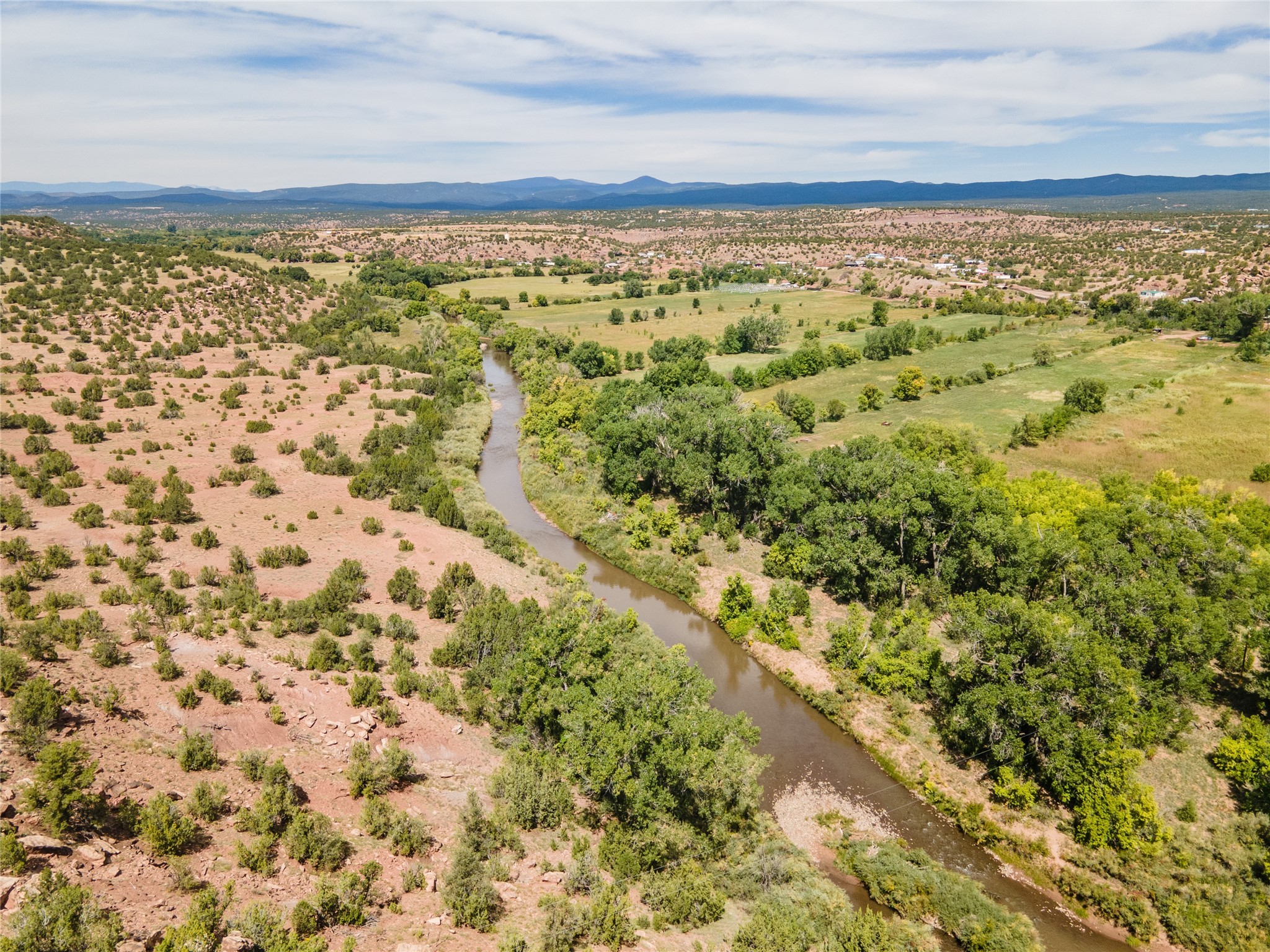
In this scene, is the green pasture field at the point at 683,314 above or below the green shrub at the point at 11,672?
above

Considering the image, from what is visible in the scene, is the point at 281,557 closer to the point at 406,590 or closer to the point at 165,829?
the point at 406,590

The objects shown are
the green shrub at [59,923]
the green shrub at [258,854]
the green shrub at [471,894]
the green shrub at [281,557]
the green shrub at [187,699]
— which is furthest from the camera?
the green shrub at [281,557]

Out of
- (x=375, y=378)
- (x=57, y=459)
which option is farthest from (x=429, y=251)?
(x=57, y=459)

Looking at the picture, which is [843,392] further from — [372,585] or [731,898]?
[731,898]

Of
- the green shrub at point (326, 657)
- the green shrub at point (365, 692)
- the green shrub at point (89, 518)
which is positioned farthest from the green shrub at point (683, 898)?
the green shrub at point (89, 518)

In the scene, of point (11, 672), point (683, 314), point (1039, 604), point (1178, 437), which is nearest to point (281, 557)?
point (11, 672)

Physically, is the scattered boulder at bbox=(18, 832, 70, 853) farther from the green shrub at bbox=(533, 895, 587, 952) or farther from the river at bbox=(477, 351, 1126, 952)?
the river at bbox=(477, 351, 1126, 952)

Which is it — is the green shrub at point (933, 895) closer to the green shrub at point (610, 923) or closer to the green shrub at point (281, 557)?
the green shrub at point (610, 923)
